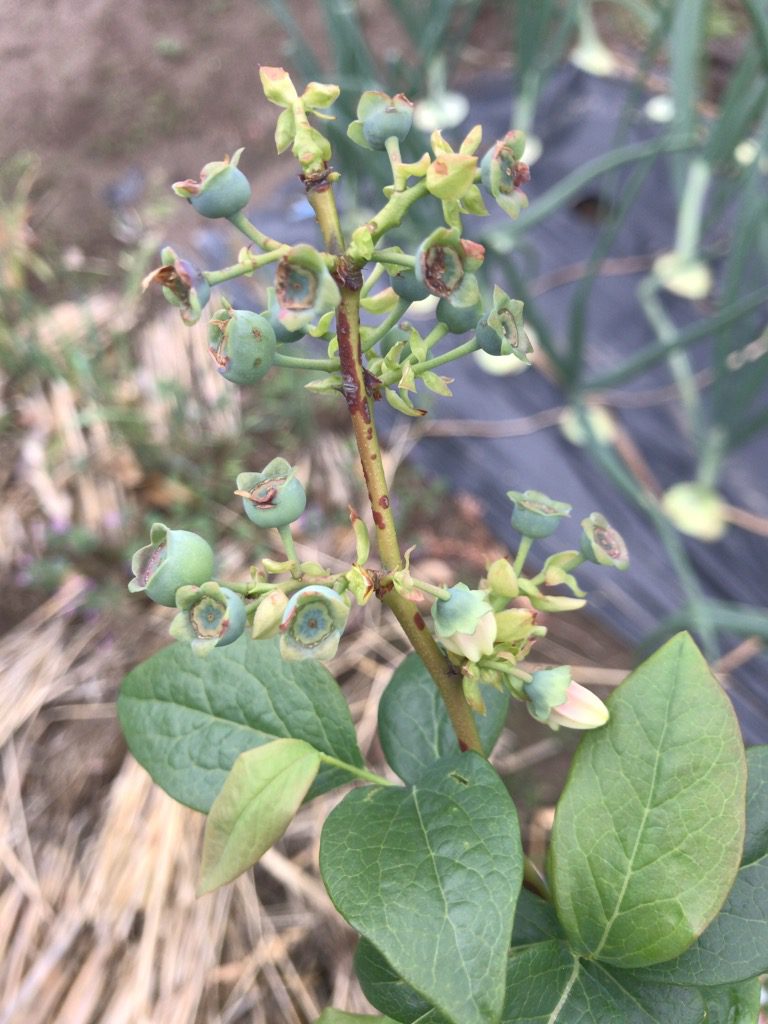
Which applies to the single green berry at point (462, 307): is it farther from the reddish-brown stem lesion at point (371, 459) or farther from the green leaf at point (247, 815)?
the green leaf at point (247, 815)

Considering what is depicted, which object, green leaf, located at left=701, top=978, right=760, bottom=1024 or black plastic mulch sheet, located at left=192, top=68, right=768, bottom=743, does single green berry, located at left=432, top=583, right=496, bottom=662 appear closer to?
green leaf, located at left=701, top=978, right=760, bottom=1024

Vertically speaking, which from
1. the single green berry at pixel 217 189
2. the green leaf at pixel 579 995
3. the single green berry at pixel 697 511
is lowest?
the single green berry at pixel 697 511

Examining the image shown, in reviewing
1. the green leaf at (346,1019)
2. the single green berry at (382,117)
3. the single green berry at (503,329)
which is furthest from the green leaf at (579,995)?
the single green berry at (382,117)

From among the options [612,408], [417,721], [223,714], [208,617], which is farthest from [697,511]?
[208,617]

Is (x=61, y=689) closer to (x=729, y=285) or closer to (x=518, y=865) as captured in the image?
(x=518, y=865)

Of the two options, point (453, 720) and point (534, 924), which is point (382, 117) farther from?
point (534, 924)

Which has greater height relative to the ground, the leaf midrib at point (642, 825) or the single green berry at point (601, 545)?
the single green berry at point (601, 545)
